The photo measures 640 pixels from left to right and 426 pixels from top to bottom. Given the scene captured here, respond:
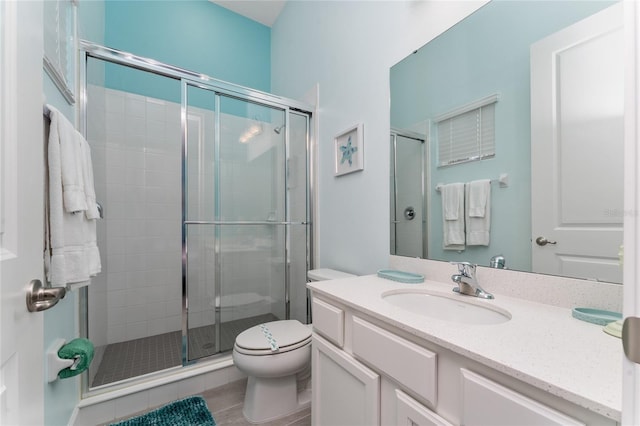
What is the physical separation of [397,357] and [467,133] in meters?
0.92

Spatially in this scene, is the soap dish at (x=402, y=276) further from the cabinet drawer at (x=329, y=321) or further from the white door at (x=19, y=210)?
the white door at (x=19, y=210)

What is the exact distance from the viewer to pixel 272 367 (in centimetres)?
132

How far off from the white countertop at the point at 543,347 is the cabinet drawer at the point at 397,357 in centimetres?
5

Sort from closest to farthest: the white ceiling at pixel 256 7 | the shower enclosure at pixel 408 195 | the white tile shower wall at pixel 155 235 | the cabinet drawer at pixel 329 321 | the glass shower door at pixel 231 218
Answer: the cabinet drawer at pixel 329 321, the shower enclosure at pixel 408 195, the glass shower door at pixel 231 218, the white tile shower wall at pixel 155 235, the white ceiling at pixel 256 7

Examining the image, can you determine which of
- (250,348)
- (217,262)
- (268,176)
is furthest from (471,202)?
(217,262)

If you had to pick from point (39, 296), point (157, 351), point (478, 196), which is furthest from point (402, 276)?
point (157, 351)

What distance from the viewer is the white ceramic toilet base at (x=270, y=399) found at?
4.50 ft

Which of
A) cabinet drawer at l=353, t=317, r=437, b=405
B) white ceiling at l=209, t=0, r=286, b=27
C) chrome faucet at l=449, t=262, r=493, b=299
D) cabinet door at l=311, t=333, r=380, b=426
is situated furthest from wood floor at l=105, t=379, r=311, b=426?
white ceiling at l=209, t=0, r=286, b=27

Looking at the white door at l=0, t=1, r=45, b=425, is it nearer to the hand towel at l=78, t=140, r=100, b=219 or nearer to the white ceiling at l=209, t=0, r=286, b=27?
the hand towel at l=78, t=140, r=100, b=219

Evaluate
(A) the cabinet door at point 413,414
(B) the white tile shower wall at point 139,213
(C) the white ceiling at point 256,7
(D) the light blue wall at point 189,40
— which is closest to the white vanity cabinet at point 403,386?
(A) the cabinet door at point 413,414

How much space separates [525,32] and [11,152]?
1.46 m

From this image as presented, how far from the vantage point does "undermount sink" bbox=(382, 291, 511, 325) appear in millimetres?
861

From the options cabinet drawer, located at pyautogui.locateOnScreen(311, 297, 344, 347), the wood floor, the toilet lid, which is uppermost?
cabinet drawer, located at pyautogui.locateOnScreen(311, 297, 344, 347)

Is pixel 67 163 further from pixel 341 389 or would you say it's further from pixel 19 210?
pixel 341 389
